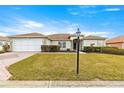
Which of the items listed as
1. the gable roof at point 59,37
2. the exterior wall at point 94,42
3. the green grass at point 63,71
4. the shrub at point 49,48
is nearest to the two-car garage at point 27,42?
the shrub at point 49,48

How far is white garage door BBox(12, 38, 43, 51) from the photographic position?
2605 cm

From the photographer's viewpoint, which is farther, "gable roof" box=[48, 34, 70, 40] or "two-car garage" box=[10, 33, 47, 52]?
"gable roof" box=[48, 34, 70, 40]

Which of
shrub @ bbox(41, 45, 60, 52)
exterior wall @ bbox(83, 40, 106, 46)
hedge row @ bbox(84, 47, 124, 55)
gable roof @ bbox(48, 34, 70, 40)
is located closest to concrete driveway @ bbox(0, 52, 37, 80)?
shrub @ bbox(41, 45, 60, 52)

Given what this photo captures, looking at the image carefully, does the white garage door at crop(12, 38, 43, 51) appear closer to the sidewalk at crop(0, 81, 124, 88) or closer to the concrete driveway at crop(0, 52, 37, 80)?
the concrete driveway at crop(0, 52, 37, 80)

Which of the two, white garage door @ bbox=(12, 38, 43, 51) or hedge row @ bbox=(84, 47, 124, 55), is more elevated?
white garage door @ bbox=(12, 38, 43, 51)

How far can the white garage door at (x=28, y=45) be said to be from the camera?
26047 millimetres

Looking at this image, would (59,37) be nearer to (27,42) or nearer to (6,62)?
(27,42)

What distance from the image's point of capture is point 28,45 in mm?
Result: 26062

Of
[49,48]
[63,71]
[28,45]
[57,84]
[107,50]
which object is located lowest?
[57,84]

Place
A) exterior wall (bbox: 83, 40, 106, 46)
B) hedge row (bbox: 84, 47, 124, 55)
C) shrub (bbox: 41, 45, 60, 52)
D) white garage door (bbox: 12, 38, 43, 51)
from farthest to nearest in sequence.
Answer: exterior wall (bbox: 83, 40, 106, 46)
white garage door (bbox: 12, 38, 43, 51)
shrub (bbox: 41, 45, 60, 52)
hedge row (bbox: 84, 47, 124, 55)

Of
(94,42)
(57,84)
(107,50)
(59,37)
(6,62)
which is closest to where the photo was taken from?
(57,84)

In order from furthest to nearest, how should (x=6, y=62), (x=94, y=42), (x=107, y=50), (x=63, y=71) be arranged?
(x=94, y=42), (x=107, y=50), (x=6, y=62), (x=63, y=71)

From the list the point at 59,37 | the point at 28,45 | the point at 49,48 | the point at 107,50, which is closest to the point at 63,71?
the point at 49,48
